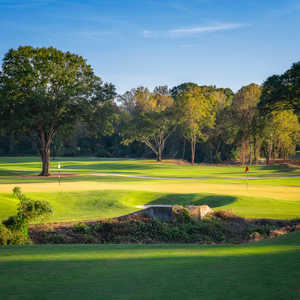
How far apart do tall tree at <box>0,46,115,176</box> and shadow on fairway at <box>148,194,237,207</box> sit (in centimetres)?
1856

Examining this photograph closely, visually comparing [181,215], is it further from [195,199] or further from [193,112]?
[193,112]

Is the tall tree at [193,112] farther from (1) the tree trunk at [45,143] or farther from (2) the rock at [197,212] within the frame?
(2) the rock at [197,212]

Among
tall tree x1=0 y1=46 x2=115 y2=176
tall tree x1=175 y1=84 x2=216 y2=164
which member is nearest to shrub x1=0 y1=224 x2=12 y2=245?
tall tree x1=0 y1=46 x2=115 y2=176

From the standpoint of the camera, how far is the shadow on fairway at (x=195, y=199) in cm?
2247

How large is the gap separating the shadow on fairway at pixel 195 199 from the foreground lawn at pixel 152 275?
585 inches

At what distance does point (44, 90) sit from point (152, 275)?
34.4 metres

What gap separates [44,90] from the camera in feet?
122

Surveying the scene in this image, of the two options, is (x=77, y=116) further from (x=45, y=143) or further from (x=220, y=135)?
(x=220, y=135)

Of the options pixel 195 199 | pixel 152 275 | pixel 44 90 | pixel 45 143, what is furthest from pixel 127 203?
pixel 45 143

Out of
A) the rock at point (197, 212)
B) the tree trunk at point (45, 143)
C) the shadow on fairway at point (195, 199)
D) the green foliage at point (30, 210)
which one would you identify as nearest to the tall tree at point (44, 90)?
the tree trunk at point (45, 143)

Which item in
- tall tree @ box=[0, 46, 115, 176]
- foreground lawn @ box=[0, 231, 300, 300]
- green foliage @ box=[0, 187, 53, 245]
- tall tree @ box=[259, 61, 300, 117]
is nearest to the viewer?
foreground lawn @ box=[0, 231, 300, 300]

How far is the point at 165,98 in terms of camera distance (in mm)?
93188

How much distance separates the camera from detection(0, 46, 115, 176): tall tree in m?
36.8

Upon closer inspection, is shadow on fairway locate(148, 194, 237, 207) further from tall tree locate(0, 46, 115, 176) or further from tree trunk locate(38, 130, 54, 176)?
tree trunk locate(38, 130, 54, 176)
